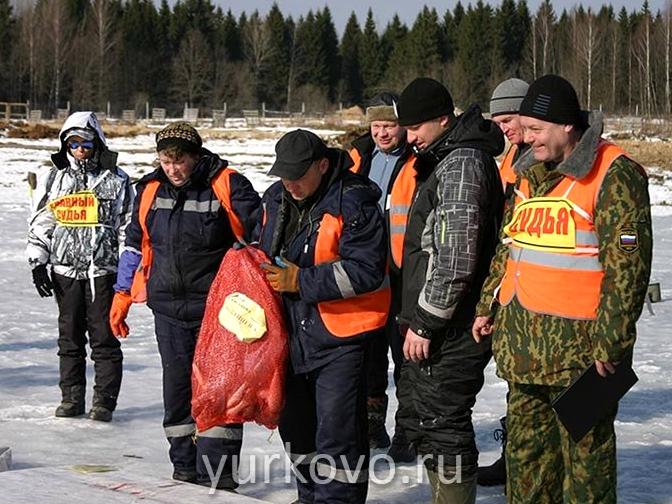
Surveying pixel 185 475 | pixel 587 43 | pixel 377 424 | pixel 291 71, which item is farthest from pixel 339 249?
pixel 291 71

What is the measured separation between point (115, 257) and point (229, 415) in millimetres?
2176

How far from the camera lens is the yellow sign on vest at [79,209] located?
5.98 meters

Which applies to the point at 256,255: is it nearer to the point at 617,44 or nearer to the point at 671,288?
the point at 671,288

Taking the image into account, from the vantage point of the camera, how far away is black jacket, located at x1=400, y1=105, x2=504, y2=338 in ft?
12.5

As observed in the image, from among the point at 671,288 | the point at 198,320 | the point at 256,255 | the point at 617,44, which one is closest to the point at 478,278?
the point at 256,255

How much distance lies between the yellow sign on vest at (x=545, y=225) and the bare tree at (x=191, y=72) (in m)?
71.0

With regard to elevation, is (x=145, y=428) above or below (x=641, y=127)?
below

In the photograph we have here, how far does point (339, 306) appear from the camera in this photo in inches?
157

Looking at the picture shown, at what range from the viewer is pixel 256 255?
13.8 ft

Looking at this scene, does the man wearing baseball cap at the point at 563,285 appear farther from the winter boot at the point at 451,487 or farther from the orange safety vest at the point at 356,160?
the orange safety vest at the point at 356,160

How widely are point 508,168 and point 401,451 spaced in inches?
58.7

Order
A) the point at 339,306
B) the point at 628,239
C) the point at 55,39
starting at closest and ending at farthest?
the point at 628,239, the point at 339,306, the point at 55,39

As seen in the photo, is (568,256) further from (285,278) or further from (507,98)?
(507,98)

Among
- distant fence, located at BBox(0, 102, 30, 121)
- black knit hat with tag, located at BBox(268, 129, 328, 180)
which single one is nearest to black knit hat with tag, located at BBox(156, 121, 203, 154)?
black knit hat with tag, located at BBox(268, 129, 328, 180)
